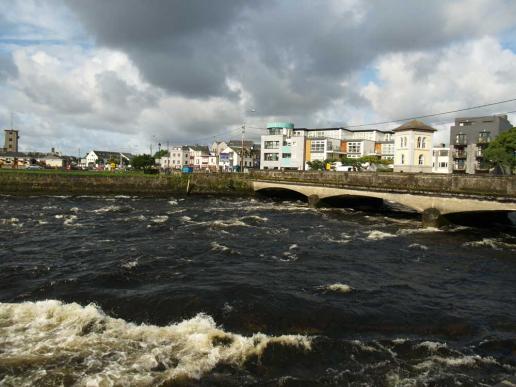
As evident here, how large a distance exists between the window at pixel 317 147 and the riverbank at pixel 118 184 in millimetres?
50657

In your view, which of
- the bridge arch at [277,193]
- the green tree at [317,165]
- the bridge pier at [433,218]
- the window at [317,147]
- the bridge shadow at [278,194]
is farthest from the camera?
the window at [317,147]

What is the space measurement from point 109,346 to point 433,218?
2980cm

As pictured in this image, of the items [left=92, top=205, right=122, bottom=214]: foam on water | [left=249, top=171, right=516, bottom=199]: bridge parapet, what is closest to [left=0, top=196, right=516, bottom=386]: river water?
Result: [left=249, top=171, right=516, bottom=199]: bridge parapet

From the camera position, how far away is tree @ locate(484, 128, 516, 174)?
77.3 metres

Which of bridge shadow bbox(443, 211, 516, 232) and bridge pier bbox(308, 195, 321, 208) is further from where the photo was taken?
bridge pier bbox(308, 195, 321, 208)

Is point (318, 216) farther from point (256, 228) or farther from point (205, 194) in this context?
point (205, 194)

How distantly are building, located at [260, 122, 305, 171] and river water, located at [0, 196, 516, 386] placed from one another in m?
88.5

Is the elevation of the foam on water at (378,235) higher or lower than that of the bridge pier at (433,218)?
lower

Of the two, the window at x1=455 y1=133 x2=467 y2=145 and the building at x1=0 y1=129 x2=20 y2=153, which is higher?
the building at x1=0 y1=129 x2=20 y2=153

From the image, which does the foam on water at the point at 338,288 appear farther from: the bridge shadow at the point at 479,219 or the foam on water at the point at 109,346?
the bridge shadow at the point at 479,219

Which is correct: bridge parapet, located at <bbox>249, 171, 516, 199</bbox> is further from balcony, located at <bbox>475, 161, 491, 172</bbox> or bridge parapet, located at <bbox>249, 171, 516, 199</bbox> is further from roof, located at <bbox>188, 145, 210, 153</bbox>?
roof, located at <bbox>188, 145, 210, 153</bbox>

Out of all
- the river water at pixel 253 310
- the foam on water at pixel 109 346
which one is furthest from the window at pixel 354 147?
the foam on water at pixel 109 346

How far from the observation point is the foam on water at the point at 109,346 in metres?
10.5

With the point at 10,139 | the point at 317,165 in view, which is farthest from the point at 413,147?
the point at 10,139
